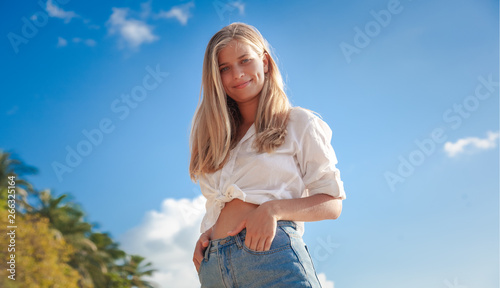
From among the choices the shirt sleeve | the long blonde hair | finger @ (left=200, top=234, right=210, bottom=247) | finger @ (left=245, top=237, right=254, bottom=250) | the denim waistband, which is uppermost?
the long blonde hair

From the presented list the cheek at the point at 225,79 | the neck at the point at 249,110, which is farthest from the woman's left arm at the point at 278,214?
the cheek at the point at 225,79

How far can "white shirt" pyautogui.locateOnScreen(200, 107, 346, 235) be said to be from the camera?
2.64 metres

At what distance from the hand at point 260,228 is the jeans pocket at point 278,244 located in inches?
0.7

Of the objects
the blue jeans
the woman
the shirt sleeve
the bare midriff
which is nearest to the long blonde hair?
the woman

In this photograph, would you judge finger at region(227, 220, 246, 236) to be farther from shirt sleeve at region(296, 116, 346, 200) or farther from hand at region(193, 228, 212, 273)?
shirt sleeve at region(296, 116, 346, 200)

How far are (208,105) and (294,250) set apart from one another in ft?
4.05

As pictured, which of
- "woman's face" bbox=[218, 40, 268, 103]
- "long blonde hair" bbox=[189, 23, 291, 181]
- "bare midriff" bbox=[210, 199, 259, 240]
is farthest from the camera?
"woman's face" bbox=[218, 40, 268, 103]

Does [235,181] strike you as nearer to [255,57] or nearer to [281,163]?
[281,163]

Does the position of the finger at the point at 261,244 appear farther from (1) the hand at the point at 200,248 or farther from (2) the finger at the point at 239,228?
(1) the hand at the point at 200,248

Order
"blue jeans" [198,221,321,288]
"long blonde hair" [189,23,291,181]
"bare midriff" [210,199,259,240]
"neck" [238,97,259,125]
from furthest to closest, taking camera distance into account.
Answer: "neck" [238,97,259,125]
"long blonde hair" [189,23,291,181]
"bare midriff" [210,199,259,240]
"blue jeans" [198,221,321,288]

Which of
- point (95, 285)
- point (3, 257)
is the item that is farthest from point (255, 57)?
point (95, 285)

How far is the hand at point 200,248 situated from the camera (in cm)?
266

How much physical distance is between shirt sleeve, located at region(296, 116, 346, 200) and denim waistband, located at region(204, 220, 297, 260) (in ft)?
0.85

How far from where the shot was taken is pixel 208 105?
317 cm
